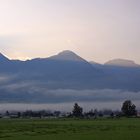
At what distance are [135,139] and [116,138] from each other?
3.15m

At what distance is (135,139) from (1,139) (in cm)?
1564

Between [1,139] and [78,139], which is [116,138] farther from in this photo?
[1,139]

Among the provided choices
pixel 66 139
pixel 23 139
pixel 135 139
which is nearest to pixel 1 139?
pixel 23 139

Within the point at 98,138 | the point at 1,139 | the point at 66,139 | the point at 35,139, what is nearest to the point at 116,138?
the point at 98,138

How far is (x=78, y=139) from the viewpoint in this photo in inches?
2036

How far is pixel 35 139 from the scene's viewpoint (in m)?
52.6

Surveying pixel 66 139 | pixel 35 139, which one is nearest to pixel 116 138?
pixel 66 139

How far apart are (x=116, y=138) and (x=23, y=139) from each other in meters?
11.1

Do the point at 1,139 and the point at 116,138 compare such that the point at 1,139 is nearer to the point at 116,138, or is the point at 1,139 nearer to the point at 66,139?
the point at 66,139

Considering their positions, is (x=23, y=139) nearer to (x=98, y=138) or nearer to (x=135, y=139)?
(x=98, y=138)

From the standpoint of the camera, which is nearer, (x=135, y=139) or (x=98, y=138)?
(x=135, y=139)

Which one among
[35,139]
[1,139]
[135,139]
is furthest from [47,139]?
[135,139]

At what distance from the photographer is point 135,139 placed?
4997 centimetres

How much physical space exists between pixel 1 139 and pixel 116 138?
13.6 metres
